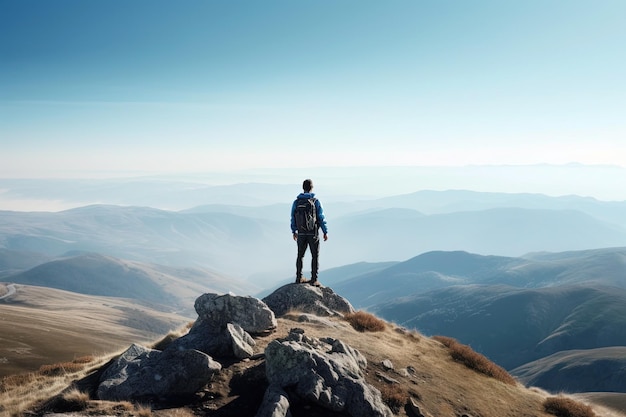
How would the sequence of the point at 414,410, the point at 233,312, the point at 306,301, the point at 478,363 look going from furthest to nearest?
the point at 306,301 < the point at 478,363 < the point at 233,312 < the point at 414,410

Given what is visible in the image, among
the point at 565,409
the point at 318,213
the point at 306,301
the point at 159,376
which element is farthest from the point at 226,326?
the point at 565,409

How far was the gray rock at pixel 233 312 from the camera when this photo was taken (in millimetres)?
19203

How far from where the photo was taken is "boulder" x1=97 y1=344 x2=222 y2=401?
1418 centimetres

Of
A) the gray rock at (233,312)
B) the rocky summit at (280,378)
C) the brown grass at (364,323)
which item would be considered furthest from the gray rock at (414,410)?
the brown grass at (364,323)

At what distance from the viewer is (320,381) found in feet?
45.4

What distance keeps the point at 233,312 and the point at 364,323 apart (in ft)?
29.0

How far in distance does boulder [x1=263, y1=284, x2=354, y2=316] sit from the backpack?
4539mm

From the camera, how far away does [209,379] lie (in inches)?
580

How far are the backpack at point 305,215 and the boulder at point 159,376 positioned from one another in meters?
10.2

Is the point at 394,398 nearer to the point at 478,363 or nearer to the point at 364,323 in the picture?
the point at 364,323

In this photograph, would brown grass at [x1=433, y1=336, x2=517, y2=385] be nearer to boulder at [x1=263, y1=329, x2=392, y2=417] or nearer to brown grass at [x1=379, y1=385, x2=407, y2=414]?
brown grass at [x1=379, y1=385, x2=407, y2=414]

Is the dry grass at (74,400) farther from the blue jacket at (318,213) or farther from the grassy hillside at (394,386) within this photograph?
the blue jacket at (318,213)

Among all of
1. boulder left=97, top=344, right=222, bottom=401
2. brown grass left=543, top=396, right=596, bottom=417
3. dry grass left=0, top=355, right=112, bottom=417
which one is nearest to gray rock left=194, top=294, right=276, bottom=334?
boulder left=97, top=344, right=222, bottom=401

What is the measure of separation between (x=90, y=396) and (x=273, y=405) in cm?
684
